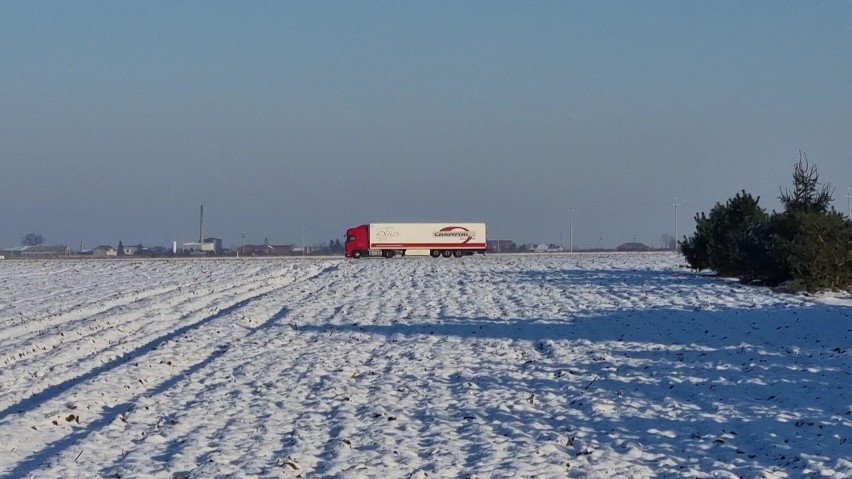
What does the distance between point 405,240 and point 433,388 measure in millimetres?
63867

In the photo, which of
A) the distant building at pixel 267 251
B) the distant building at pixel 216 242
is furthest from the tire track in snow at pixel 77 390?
the distant building at pixel 216 242

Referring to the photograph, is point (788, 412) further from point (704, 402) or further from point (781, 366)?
point (781, 366)

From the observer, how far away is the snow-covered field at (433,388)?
10625mm

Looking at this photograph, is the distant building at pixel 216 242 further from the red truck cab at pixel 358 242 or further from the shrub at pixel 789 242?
the shrub at pixel 789 242

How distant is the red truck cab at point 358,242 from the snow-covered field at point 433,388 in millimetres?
47392

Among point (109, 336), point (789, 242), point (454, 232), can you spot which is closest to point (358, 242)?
point (454, 232)

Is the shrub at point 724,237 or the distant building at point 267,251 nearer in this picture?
the shrub at point 724,237

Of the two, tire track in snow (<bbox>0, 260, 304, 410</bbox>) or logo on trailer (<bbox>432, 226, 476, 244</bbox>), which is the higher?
logo on trailer (<bbox>432, 226, 476, 244</bbox>)

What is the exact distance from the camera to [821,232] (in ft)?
106

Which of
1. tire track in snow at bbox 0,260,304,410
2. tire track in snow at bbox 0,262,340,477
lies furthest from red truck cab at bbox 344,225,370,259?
tire track in snow at bbox 0,262,340,477

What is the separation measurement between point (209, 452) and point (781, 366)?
9.92 meters

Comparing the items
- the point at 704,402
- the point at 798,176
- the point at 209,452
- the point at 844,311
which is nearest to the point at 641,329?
the point at 844,311

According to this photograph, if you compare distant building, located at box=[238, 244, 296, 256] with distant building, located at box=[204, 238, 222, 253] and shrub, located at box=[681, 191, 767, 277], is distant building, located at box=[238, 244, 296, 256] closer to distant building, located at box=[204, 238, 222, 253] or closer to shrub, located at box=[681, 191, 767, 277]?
distant building, located at box=[204, 238, 222, 253]

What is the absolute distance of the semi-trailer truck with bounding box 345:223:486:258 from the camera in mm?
79125
